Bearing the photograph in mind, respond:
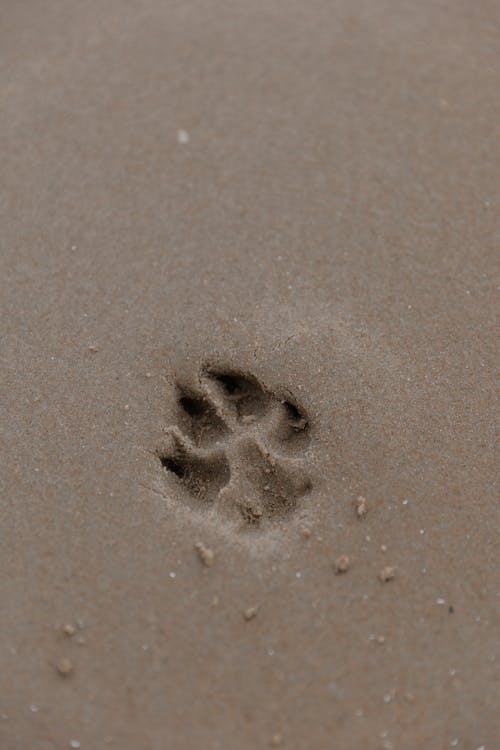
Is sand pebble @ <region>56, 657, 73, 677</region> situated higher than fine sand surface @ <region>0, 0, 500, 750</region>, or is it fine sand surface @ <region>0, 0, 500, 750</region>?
fine sand surface @ <region>0, 0, 500, 750</region>

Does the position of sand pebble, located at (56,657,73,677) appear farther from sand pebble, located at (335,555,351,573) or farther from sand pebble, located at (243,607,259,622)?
sand pebble, located at (335,555,351,573)

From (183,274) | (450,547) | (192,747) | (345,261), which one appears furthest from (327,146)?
(192,747)

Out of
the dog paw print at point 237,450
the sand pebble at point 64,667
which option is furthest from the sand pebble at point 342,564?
the sand pebble at point 64,667

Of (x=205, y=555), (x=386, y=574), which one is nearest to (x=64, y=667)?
(x=205, y=555)

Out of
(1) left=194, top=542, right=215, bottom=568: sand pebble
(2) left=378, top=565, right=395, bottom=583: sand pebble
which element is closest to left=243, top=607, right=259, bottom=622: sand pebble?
(1) left=194, top=542, right=215, bottom=568: sand pebble

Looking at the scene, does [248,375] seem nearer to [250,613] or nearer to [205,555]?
[205,555]

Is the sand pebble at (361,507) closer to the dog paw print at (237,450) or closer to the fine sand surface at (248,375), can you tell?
the fine sand surface at (248,375)

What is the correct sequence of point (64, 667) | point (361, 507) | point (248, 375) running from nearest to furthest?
point (64, 667), point (361, 507), point (248, 375)
